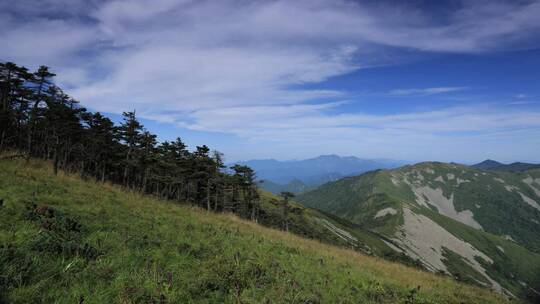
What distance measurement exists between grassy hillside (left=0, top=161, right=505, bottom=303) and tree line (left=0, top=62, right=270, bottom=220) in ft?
42.9

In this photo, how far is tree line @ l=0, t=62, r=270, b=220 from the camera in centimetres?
3866

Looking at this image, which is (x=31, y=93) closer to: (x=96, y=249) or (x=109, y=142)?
(x=109, y=142)

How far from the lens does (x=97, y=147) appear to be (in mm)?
53094

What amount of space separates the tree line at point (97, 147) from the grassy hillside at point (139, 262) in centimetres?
Result: 1307

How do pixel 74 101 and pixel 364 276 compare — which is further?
pixel 74 101

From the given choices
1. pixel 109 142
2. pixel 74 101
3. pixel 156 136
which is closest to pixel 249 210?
pixel 156 136

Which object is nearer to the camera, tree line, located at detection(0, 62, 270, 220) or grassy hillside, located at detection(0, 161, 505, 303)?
grassy hillside, located at detection(0, 161, 505, 303)

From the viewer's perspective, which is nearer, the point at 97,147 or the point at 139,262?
the point at 139,262

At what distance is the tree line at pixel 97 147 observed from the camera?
38.7m

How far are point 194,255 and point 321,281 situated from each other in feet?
14.6

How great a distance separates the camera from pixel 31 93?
41.8 m

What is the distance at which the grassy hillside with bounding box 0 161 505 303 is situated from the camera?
5871 millimetres

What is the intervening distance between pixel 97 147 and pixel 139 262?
5322cm

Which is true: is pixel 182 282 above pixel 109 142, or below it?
below
